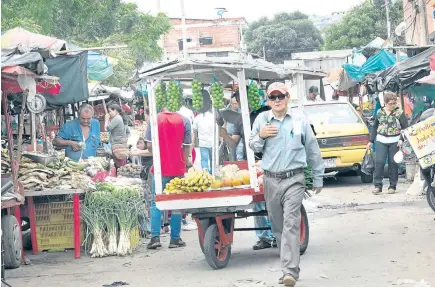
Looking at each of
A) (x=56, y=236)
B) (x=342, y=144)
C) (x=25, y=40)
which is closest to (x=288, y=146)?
(x=56, y=236)

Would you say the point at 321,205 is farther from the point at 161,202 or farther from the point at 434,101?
the point at 161,202

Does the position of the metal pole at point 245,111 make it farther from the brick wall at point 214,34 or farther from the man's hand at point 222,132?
the brick wall at point 214,34

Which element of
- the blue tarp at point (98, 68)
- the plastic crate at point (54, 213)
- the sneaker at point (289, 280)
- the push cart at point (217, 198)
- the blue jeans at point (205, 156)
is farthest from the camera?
the blue jeans at point (205, 156)

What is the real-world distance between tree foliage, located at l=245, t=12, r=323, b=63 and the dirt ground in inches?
2321

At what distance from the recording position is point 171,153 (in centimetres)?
1090

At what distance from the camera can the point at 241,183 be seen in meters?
9.44

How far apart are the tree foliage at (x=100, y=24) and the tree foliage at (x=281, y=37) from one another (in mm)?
36747

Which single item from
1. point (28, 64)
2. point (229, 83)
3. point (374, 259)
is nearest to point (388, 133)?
point (229, 83)

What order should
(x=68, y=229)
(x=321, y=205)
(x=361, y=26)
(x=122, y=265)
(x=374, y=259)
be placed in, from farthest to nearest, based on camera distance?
(x=361, y=26)
(x=321, y=205)
(x=68, y=229)
(x=122, y=265)
(x=374, y=259)

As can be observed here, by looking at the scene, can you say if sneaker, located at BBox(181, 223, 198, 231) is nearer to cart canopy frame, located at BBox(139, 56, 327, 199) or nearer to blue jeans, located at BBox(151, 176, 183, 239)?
Result: blue jeans, located at BBox(151, 176, 183, 239)

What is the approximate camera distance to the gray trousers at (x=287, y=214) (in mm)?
7738

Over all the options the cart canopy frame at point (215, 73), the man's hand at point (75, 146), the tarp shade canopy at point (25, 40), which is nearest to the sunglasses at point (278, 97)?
the cart canopy frame at point (215, 73)

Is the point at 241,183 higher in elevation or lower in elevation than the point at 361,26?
lower

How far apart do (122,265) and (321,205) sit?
6054 mm
